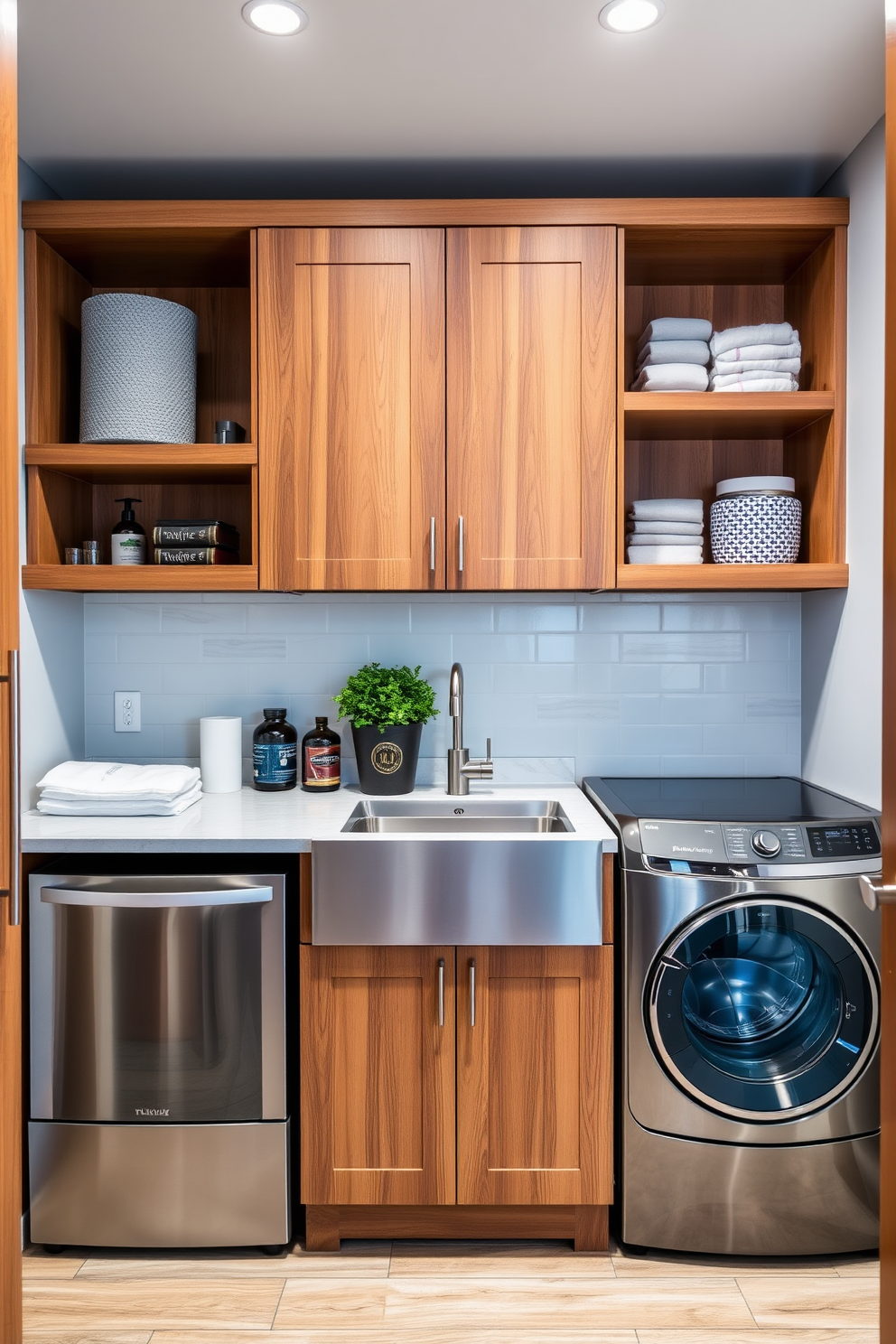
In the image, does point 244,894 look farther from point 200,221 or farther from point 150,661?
point 200,221

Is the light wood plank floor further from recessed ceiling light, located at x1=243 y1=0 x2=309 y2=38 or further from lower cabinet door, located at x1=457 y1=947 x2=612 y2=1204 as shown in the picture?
recessed ceiling light, located at x1=243 y1=0 x2=309 y2=38

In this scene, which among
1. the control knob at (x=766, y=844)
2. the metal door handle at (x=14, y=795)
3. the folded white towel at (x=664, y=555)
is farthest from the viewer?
the folded white towel at (x=664, y=555)

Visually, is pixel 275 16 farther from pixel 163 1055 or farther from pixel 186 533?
pixel 163 1055

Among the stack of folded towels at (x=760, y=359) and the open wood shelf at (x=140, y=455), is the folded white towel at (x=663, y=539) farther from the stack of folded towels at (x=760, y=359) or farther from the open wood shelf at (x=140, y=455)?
the open wood shelf at (x=140, y=455)

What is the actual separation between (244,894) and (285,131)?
172 cm

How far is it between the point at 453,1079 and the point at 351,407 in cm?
156

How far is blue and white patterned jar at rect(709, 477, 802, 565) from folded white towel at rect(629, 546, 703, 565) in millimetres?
89

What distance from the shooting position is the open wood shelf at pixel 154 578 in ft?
7.29

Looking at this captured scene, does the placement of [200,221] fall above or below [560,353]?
above

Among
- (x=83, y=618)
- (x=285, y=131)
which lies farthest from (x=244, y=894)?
(x=285, y=131)

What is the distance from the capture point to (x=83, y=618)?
258 centimetres

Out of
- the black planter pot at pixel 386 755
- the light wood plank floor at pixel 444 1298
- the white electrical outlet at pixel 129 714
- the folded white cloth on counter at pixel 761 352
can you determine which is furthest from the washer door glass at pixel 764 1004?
the white electrical outlet at pixel 129 714

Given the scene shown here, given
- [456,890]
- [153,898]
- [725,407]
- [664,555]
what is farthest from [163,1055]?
[725,407]

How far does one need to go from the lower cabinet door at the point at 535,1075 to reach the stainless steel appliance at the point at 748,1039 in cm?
6
